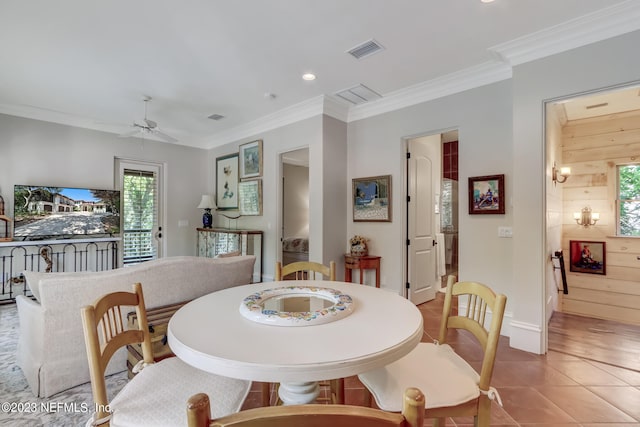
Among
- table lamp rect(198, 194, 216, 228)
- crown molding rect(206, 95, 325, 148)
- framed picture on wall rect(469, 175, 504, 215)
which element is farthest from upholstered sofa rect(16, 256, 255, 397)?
table lamp rect(198, 194, 216, 228)

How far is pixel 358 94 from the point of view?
398cm

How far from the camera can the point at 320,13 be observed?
2.41m

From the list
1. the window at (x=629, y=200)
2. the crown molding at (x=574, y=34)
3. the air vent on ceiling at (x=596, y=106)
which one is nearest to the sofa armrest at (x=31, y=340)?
the crown molding at (x=574, y=34)

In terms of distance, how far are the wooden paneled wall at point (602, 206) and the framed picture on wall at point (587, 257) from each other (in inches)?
2.2

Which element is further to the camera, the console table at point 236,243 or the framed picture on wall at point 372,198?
the console table at point 236,243

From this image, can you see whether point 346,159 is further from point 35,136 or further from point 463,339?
point 35,136

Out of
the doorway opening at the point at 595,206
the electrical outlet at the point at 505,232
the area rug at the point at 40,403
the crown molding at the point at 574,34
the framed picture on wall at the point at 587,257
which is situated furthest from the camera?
the framed picture on wall at the point at 587,257

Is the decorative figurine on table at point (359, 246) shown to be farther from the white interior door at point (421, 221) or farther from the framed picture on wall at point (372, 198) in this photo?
the white interior door at point (421, 221)

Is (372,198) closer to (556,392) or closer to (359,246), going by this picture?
(359,246)

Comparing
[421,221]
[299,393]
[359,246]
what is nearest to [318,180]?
[359,246]

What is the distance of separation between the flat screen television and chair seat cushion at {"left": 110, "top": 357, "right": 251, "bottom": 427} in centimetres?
462

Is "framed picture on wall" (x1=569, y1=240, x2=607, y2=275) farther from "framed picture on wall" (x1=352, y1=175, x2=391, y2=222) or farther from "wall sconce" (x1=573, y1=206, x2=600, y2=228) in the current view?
"framed picture on wall" (x1=352, y1=175, x2=391, y2=222)

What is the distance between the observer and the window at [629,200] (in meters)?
4.09

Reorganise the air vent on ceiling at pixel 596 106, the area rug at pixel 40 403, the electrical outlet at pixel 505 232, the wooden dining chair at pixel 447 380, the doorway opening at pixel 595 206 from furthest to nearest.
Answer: the doorway opening at pixel 595 206
the air vent on ceiling at pixel 596 106
the electrical outlet at pixel 505 232
the area rug at pixel 40 403
the wooden dining chair at pixel 447 380
